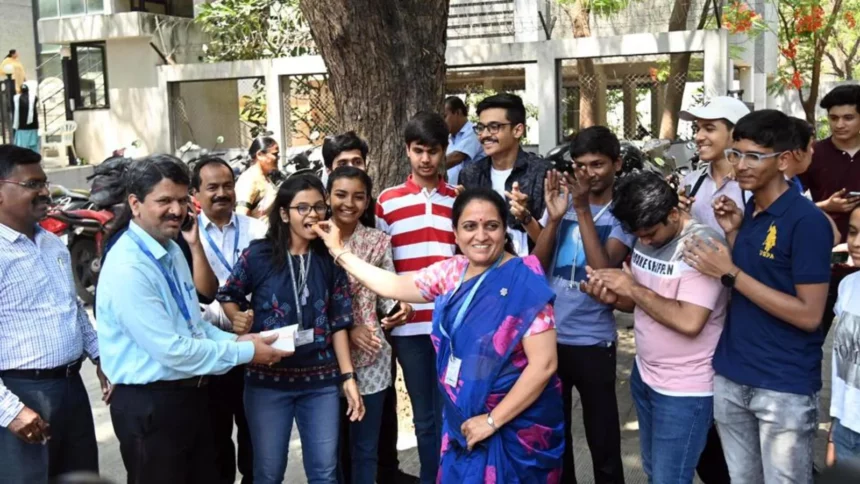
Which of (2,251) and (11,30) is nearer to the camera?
(2,251)

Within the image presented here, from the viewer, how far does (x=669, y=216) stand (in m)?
3.19

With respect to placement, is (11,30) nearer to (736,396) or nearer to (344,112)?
(344,112)

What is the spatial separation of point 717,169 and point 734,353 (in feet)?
4.01

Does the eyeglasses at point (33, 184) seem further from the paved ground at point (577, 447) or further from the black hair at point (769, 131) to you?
the black hair at point (769, 131)

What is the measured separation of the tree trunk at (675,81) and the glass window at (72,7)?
11.5 meters

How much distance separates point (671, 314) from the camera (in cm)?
312

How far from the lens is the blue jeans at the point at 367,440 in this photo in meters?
3.87

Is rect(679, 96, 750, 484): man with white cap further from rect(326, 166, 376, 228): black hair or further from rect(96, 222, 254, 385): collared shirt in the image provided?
rect(96, 222, 254, 385): collared shirt

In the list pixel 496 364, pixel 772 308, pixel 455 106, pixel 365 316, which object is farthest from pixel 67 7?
pixel 772 308

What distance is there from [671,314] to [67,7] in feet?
56.2

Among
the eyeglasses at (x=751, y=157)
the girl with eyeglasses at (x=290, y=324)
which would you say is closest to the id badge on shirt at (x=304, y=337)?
the girl with eyeglasses at (x=290, y=324)

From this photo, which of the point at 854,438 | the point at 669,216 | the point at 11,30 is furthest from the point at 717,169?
the point at 11,30

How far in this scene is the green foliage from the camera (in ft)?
51.2

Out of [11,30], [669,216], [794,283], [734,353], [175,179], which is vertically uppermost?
[11,30]
